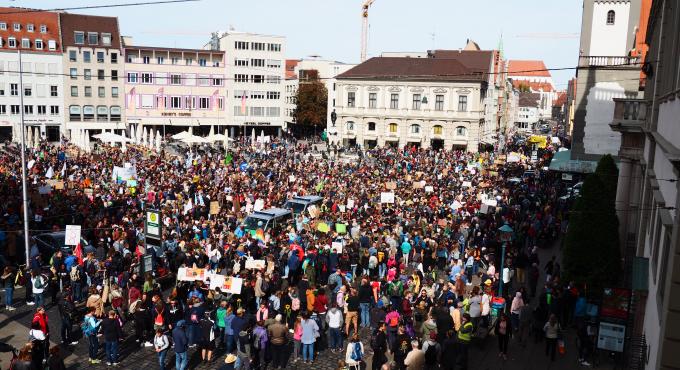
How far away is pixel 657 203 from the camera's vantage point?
12.0 m

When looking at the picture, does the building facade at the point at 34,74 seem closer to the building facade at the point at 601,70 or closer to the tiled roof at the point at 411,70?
the tiled roof at the point at 411,70

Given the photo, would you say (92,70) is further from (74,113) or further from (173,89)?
(173,89)

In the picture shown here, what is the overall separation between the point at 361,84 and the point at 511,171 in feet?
113

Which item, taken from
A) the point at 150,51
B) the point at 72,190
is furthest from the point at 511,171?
the point at 150,51

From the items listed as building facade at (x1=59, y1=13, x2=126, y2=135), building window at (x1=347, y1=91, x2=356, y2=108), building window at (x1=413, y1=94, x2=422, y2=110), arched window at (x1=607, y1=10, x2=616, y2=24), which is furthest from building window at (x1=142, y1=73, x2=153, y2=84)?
arched window at (x1=607, y1=10, x2=616, y2=24)

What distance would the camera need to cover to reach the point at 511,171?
49875 millimetres

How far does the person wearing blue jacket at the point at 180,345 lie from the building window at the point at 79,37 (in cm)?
7058

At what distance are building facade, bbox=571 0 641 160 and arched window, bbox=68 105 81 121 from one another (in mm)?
59899

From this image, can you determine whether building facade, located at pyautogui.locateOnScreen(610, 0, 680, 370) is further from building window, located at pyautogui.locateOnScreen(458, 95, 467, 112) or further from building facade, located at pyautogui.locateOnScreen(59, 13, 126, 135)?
building facade, located at pyautogui.locateOnScreen(59, 13, 126, 135)

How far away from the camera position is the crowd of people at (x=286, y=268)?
566 inches

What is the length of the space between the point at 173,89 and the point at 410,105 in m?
31.4

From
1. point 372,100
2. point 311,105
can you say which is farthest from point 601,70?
point 311,105

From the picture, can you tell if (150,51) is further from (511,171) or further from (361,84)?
(511,171)

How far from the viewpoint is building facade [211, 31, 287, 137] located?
82.2 m
